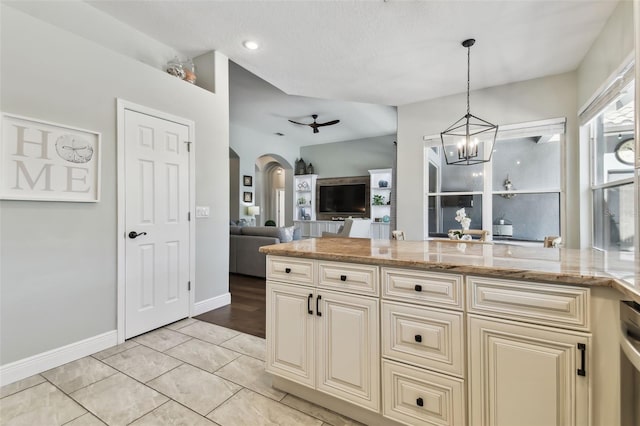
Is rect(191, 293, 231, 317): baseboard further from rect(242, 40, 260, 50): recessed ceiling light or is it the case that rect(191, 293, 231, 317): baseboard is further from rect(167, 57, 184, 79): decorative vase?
rect(242, 40, 260, 50): recessed ceiling light

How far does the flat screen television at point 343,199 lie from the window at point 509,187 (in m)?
3.44

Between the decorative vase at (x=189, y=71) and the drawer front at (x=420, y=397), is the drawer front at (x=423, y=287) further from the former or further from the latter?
the decorative vase at (x=189, y=71)

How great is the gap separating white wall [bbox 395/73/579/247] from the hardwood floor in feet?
7.96

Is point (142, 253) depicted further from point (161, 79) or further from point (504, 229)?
point (504, 229)

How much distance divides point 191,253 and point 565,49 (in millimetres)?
4390

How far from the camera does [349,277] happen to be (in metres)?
1.57

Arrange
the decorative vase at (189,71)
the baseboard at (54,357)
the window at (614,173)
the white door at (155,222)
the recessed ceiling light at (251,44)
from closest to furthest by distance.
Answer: the baseboard at (54,357) → the window at (614,173) → the white door at (155,222) → the recessed ceiling light at (251,44) → the decorative vase at (189,71)

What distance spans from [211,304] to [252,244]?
170 cm

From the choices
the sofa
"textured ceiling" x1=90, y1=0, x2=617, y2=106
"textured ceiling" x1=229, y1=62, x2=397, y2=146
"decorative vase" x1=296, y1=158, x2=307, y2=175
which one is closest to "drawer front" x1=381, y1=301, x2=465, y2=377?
"textured ceiling" x1=90, y1=0, x2=617, y2=106

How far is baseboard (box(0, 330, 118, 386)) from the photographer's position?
1.93m

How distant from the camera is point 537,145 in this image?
3811 millimetres

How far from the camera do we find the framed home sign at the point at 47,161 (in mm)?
1941

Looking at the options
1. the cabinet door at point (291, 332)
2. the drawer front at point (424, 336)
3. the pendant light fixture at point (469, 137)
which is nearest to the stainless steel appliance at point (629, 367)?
the drawer front at point (424, 336)

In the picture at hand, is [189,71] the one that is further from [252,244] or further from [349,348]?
[349,348]
